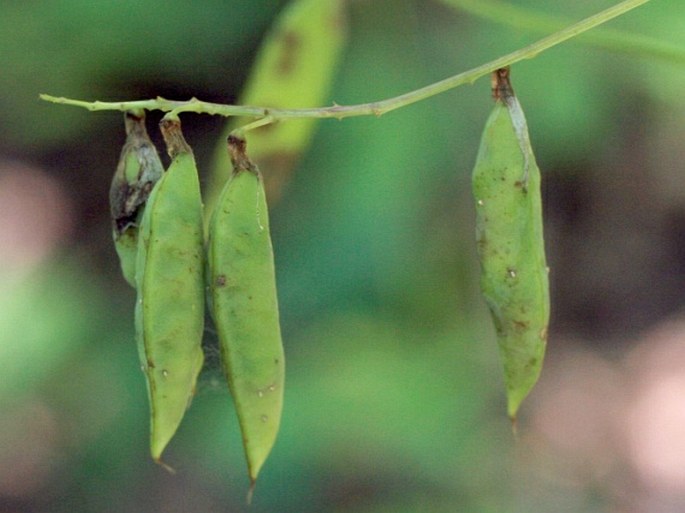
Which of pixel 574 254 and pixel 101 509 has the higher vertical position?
pixel 574 254

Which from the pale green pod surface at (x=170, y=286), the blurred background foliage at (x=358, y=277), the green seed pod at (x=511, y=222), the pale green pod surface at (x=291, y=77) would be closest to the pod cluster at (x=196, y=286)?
the pale green pod surface at (x=170, y=286)

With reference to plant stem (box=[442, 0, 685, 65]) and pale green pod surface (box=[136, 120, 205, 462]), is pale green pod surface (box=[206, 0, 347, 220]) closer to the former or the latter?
plant stem (box=[442, 0, 685, 65])

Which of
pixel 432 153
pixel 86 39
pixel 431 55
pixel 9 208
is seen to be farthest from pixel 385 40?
pixel 9 208

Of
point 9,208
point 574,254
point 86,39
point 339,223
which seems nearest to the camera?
point 339,223

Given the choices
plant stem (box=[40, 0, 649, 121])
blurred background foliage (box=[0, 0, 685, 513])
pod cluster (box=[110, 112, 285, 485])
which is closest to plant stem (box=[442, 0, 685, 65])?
plant stem (box=[40, 0, 649, 121])

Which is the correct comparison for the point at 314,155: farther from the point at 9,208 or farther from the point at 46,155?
the point at 9,208

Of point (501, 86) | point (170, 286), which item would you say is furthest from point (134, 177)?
point (501, 86)
